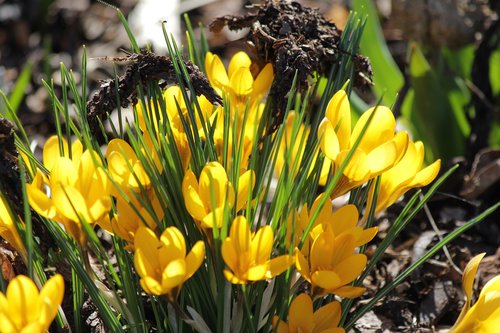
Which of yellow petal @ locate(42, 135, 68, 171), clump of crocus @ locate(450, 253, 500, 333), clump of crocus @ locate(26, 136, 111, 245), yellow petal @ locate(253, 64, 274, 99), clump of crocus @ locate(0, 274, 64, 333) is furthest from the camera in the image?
yellow petal @ locate(253, 64, 274, 99)

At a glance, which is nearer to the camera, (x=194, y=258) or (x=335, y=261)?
(x=194, y=258)

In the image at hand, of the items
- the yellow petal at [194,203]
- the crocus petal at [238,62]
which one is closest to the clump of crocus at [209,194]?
the yellow petal at [194,203]

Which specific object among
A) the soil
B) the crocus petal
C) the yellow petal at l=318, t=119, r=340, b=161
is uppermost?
the crocus petal

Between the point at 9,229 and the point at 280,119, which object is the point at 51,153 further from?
Answer: the point at 280,119

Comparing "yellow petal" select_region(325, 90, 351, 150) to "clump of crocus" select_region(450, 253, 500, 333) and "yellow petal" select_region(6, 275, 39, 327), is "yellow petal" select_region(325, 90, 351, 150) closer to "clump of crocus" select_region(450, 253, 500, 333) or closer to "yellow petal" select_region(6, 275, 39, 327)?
"clump of crocus" select_region(450, 253, 500, 333)

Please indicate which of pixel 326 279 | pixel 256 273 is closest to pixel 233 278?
pixel 256 273

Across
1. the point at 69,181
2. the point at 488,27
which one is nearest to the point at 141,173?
the point at 69,181

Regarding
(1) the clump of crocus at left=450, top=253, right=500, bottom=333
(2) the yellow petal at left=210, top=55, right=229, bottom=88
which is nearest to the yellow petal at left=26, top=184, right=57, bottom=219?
(2) the yellow petal at left=210, top=55, right=229, bottom=88
